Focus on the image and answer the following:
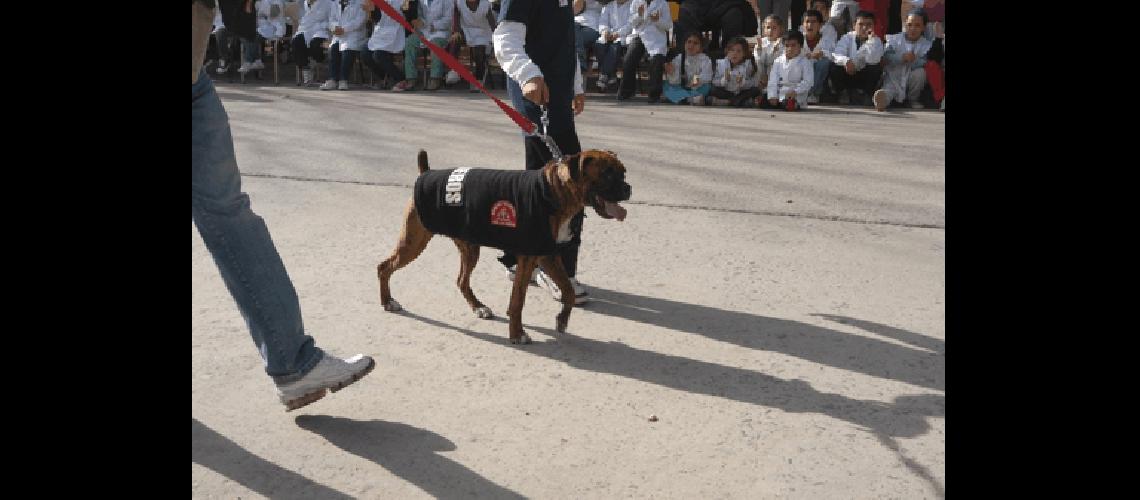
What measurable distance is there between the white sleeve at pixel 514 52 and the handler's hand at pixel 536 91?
0.02 meters

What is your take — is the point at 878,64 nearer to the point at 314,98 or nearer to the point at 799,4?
the point at 799,4

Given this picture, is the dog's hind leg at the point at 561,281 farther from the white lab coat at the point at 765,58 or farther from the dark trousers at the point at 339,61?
the dark trousers at the point at 339,61

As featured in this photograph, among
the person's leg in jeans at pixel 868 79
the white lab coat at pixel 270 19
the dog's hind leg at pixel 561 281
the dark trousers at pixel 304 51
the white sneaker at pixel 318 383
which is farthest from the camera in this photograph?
the white lab coat at pixel 270 19

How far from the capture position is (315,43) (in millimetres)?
18391

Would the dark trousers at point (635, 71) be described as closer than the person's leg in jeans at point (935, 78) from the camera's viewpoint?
No

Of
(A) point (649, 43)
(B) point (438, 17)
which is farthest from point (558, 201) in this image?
(B) point (438, 17)

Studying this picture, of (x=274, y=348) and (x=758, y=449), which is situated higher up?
(x=274, y=348)

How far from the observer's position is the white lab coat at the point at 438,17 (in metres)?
16.9

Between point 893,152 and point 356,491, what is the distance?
278 inches

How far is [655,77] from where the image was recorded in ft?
47.7

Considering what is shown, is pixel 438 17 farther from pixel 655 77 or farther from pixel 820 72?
pixel 820 72

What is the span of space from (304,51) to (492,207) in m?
14.7

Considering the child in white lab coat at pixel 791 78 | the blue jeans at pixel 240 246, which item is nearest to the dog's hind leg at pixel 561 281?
the blue jeans at pixel 240 246
